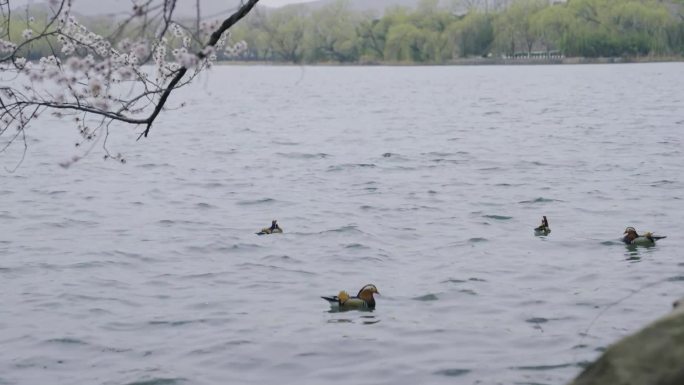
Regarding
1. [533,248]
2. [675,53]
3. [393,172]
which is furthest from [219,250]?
[675,53]

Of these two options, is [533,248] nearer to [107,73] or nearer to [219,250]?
[219,250]

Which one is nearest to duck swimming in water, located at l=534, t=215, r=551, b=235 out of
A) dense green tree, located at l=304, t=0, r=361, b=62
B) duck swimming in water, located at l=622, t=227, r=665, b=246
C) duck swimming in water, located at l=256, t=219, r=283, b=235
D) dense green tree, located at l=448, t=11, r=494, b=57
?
duck swimming in water, located at l=622, t=227, r=665, b=246

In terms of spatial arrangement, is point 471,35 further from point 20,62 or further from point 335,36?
point 20,62

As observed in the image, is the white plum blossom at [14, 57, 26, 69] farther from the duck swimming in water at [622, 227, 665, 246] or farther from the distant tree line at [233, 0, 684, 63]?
the distant tree line at [233, 0, 684, 63]

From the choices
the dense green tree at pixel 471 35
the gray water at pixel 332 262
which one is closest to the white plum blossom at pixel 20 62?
the gray water at pixel 332 262

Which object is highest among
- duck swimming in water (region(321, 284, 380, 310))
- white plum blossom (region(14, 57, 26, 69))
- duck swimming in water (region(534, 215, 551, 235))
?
white plum blossom (region(14, 57, 26, 69))

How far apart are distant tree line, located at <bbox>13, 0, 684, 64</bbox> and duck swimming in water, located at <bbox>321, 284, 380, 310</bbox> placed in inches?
5395

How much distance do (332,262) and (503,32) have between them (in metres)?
164

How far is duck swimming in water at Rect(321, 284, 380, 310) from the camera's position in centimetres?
1225

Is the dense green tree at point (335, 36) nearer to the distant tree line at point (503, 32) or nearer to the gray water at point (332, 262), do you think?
the distant tree line at point (503, 32)

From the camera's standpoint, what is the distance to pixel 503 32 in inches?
6914

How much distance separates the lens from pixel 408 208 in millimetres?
21328

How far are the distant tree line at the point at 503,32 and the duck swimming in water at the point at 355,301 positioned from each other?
137036 millimetres

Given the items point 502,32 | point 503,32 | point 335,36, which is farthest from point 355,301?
point 335,36
